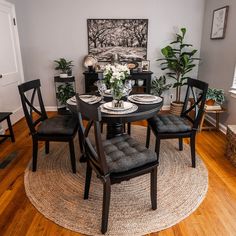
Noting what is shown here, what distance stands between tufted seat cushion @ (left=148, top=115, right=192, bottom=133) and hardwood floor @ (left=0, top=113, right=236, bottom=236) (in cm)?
59

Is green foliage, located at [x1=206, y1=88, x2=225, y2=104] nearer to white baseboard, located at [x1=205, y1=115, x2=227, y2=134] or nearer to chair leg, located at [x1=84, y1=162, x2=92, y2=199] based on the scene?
white baseboard, located at [x1=205, y1=115, x2=227, y2=134]

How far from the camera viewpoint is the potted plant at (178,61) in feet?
12.8

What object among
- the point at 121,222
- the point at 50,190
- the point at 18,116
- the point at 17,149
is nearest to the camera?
the point at 121,222

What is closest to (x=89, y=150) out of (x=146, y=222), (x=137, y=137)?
(x=146, y=222)

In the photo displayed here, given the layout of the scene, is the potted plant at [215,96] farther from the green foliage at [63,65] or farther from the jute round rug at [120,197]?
the green foliage at [63,65]

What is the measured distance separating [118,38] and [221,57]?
191cm

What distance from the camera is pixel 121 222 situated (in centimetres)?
168

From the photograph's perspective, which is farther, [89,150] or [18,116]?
[18,116]

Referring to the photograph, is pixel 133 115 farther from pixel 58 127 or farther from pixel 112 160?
pixel 58 127

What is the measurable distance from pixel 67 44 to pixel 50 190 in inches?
121

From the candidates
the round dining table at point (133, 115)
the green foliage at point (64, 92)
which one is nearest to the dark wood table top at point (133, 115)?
the round dining table at point (133, 115)

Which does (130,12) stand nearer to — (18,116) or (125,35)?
(125,35)

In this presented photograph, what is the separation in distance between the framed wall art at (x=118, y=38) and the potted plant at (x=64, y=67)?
1.65 feet

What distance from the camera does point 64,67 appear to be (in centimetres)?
408
